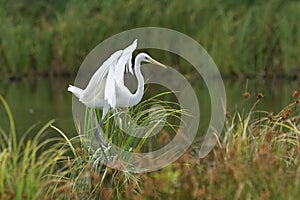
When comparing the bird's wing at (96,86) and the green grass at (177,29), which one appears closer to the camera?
the bird's wing at (96,86)

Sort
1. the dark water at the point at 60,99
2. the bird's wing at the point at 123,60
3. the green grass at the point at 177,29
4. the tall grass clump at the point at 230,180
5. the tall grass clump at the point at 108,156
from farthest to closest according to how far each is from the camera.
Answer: the green grass at the point at 177,29
the dark water at the point at 60,99
the tall grass clump at the point at 108,156
the bird's wing at the point at 123,60
the tall grass clump at the point at 230,180

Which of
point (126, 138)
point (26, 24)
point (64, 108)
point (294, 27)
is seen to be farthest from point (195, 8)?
point (126, 138)

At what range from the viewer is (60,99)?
15133 mm

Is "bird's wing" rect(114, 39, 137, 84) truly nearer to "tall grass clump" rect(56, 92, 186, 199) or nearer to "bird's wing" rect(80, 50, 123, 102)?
"bird's wing" rect(80, 50, 123, 102)

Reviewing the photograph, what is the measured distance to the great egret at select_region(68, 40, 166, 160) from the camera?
237 inches

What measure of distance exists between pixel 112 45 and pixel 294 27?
372 cm

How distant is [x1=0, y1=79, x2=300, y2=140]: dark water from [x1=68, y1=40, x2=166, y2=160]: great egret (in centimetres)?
423

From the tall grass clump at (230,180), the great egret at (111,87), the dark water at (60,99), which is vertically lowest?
the dark water at (60,99)

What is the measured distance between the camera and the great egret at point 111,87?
237 inches

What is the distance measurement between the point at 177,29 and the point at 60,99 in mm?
3713

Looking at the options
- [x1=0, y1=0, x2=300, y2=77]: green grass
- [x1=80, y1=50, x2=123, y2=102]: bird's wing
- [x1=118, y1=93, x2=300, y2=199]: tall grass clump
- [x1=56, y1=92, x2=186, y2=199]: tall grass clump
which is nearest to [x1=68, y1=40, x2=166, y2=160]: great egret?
[x1=80, y1=50, x2=123, y2=102]: bird's wing

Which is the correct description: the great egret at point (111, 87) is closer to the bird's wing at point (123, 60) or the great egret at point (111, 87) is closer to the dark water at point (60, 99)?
the bird's wing at point (123, 60)

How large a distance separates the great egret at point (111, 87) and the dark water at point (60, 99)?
423 centimetres

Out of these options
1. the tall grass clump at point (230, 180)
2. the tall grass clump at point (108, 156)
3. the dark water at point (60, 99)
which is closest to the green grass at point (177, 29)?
the dark water at point (60, 99)
